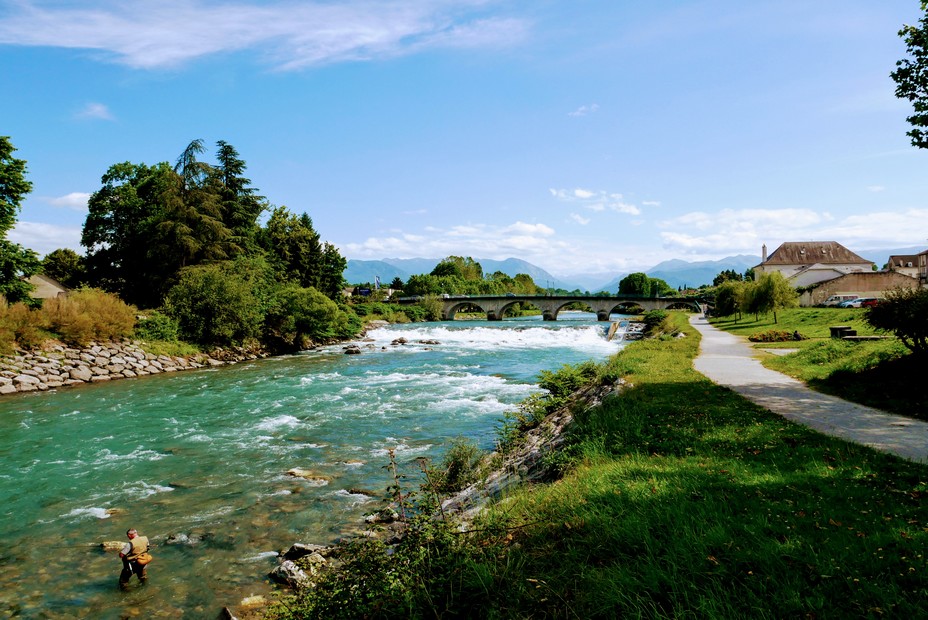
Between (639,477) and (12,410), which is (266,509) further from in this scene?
(12,410)

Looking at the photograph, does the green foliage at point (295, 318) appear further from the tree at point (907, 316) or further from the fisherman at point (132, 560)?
the tree at point (907, 316)

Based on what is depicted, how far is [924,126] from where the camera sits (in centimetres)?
1153

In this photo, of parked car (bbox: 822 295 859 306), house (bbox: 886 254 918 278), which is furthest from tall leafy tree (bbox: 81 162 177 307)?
house (bbox: 886 254 918 278)

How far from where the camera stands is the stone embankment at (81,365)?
2386 centimetres

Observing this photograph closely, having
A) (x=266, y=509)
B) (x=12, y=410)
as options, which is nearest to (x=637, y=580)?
(x=266, y=509)

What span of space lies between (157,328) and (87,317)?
515 cm

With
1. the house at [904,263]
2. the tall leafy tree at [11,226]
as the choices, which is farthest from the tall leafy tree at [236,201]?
the house at [904,263]

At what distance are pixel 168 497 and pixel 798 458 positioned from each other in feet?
41.0

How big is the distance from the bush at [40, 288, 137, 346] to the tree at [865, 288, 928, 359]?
36.9 m

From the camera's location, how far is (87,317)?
29188mm

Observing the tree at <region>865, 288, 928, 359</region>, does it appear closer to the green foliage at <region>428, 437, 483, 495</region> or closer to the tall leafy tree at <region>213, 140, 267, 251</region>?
the green foliage at <region>428, 437, 483, 495</region>

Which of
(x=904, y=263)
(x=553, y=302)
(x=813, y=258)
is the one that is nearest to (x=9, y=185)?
(x=553, y=302)

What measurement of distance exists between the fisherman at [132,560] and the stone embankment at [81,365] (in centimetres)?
2155

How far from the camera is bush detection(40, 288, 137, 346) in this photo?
2847 centimetres
